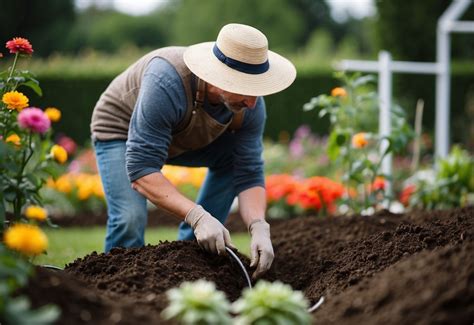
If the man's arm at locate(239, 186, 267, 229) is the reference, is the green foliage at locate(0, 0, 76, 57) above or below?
below

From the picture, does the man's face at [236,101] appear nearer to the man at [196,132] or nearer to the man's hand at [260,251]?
the man at [196,132]

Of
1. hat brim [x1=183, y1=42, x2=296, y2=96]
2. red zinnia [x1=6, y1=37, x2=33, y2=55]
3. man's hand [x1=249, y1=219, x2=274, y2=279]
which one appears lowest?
man's hand [x1=249, y1=219, x2=274, y2=279]

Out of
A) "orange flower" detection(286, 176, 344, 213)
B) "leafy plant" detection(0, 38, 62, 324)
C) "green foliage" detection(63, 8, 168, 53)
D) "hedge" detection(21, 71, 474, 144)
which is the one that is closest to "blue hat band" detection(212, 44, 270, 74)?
"leafy plant" detection(0, 38, 62, 324)

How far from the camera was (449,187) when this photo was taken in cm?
512

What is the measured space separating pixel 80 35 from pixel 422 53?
17.0 meters

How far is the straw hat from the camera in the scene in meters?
2.86

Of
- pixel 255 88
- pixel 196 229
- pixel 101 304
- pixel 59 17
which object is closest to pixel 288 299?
pixel 101 304

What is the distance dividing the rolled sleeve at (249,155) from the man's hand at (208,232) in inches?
24.8

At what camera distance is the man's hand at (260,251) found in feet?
9.57

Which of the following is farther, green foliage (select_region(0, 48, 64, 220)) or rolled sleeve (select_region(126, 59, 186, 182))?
rolled sleeve (select_region(126, 59, 186, 182))

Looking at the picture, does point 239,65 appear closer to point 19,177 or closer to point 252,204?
point 252,204

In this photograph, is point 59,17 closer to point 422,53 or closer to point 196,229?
point 422,53

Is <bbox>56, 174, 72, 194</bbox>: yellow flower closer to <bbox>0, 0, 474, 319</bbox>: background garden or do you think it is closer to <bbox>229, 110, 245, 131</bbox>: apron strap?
<bbox>0, 0, 474, 319</bbox>: background garden

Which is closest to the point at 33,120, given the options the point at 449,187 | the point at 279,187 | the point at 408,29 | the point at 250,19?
Answer: the point at 279,187
